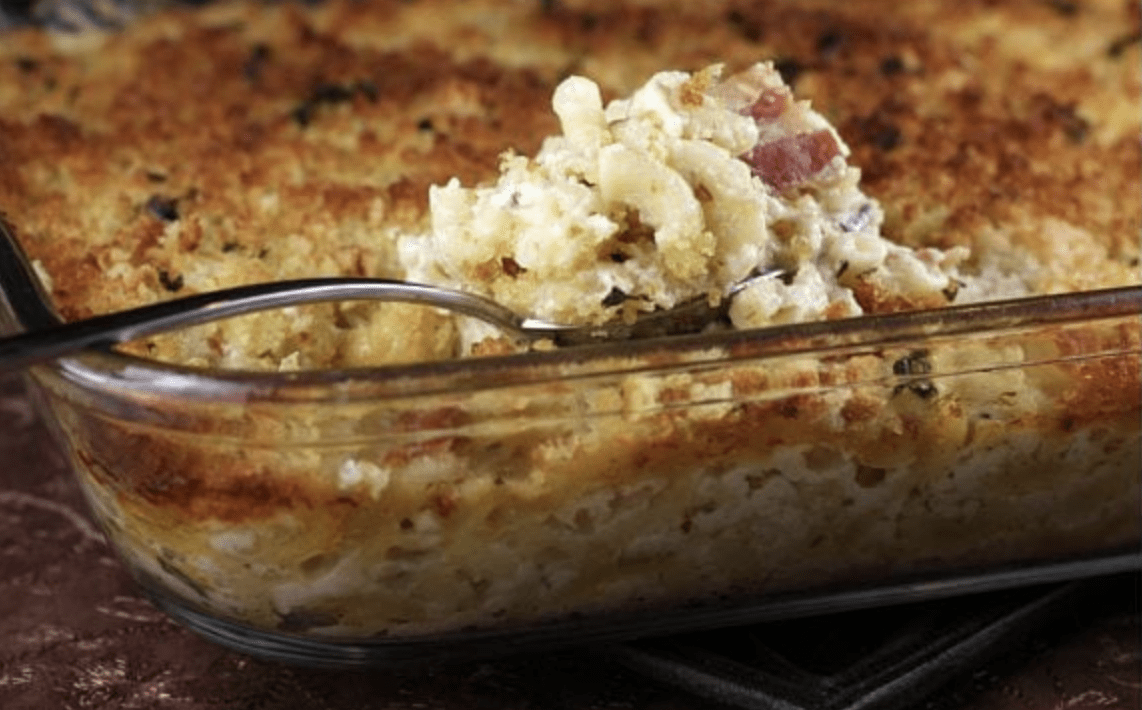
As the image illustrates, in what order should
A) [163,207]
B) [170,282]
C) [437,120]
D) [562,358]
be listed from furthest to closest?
[437,120] → [163,207] → [170,282] → [562,358]

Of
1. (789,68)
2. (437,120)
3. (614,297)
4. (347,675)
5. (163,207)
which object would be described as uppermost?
(789,68)

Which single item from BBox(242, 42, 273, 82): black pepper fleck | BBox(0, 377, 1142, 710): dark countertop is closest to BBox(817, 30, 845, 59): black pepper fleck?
BBox(242, 42, 273, 82): black pepper fleck

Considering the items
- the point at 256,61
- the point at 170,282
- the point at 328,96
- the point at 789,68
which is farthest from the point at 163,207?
the point at 789,68

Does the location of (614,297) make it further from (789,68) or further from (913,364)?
(789,68)

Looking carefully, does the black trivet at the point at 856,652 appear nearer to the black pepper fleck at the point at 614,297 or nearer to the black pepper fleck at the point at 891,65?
the black pepper fleck at the point at 614,297

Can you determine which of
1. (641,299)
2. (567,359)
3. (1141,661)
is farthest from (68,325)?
(1141,661)

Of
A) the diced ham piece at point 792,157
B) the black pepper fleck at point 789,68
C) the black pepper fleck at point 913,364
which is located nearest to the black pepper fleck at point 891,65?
the black pepper fleck at point 789,68
